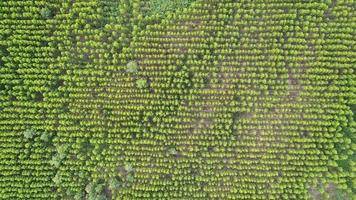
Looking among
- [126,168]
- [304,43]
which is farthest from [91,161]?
[304,43]

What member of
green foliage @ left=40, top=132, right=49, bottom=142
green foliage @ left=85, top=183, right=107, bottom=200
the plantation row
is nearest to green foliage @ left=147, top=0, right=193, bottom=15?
the plantation row

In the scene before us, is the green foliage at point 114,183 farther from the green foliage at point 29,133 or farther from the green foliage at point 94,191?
the green foliage at point 29,133

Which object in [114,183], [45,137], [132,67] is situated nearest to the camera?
[114,183]

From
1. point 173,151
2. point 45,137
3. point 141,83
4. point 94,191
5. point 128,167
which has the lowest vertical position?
point 94,191

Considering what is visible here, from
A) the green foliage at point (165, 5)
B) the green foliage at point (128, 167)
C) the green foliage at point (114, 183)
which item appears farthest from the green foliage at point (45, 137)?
the green foliage at point (165, 5)

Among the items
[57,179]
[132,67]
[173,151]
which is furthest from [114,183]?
[132,67]

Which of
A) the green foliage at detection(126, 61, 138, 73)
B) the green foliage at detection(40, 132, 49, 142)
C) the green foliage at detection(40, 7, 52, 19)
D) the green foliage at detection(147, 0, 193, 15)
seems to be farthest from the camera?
the green foliage at detection(147, 0, 193, 15)

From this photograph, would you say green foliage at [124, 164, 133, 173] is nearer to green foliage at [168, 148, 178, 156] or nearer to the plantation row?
the plantation row

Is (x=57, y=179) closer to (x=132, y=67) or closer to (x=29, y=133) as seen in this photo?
(x=29, y=133)

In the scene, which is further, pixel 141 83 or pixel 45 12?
pixel 45 12
